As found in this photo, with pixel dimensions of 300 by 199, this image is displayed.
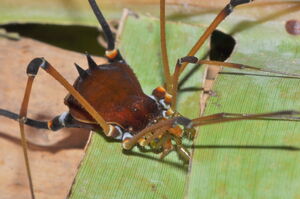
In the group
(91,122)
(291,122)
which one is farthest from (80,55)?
(291,122)

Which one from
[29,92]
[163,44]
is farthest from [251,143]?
[29,92]

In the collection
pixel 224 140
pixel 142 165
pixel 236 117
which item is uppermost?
pixel 236 117

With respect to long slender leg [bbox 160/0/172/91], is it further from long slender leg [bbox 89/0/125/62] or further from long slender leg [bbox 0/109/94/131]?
long slender leg [bbox 0/109/94/131]

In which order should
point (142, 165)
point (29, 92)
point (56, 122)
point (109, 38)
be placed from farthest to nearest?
point (109, 38) → point (56, 122) → point (142, 165) → point (29, 92)

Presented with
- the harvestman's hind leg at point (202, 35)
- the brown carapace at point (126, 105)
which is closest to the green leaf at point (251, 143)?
the brown carapace at point (126, 105)

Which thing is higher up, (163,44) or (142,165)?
(163,44)

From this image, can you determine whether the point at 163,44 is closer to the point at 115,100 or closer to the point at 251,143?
the point at 115,100

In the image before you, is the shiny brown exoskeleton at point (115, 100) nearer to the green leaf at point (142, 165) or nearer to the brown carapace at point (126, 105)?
the brown carapace at point (126, 105)
